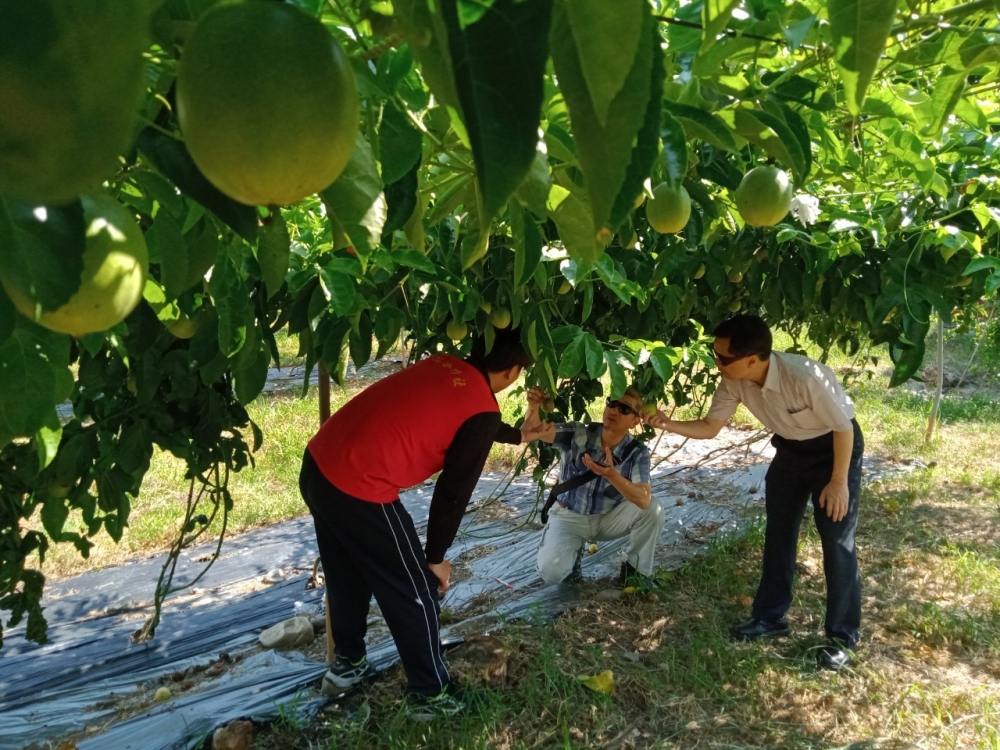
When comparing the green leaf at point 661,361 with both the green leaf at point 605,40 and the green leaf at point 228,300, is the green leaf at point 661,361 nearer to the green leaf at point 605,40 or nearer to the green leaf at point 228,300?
the green leaf at point 228,300

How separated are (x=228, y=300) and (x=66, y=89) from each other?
33.8 inches

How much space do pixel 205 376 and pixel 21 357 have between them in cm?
111

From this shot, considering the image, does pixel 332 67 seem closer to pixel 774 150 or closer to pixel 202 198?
pixel 202 198

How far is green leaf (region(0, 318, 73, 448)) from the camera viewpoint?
0.81 meters

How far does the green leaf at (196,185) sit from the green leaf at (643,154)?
388mm

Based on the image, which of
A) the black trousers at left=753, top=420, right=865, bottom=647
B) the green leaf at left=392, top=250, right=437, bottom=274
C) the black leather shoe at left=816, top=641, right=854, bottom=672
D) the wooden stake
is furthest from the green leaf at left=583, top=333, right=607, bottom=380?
the black leather shoe at left=816, top=641, right=854, bottom=672

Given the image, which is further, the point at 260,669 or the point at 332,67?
the point at 260,669

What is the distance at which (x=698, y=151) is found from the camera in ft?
5.41

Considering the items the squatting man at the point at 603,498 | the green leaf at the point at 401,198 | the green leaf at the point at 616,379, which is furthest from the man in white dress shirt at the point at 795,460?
the green leaf at the point at 401,198

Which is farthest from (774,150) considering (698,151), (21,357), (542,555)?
(542,555)

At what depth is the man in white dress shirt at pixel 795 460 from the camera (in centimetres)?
313

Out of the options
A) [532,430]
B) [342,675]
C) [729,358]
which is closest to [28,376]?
[342,675]

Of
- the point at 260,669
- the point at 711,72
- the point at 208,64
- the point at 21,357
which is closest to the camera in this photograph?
the point at 208,64

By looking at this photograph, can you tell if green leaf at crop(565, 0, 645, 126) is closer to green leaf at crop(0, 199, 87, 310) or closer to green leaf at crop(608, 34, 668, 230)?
green leaf at crop(608, 34, 668, 230)
